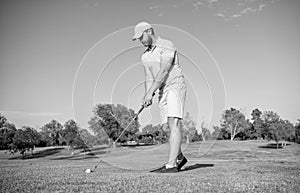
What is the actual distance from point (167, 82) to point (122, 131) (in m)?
2.52

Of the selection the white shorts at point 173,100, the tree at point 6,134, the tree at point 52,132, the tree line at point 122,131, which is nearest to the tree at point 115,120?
the tree line at point 122,131

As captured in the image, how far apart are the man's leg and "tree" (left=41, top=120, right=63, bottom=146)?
46.5m

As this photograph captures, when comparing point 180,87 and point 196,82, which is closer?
point 180,87

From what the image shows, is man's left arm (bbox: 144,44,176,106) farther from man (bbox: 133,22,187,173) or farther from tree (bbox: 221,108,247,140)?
tree (bbox: 221,108,247,140)

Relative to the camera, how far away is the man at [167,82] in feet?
22.3

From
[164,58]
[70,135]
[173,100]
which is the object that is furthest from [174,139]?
[70,135]

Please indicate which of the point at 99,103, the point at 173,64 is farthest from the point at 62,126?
the point at 173,64

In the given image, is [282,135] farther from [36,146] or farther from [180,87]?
[180,87]

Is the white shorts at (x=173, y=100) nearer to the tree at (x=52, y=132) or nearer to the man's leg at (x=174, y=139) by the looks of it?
the man's leg at (x=174, y=139)

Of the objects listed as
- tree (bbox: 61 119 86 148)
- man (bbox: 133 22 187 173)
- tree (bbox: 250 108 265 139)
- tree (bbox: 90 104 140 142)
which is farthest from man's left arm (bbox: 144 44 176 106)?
tree (bbox: 250 108 265 139)

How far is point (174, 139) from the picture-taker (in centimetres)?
686

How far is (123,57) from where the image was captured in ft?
30.4

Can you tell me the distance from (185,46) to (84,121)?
358 cm

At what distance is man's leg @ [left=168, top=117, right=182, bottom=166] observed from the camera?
22.3 feet
